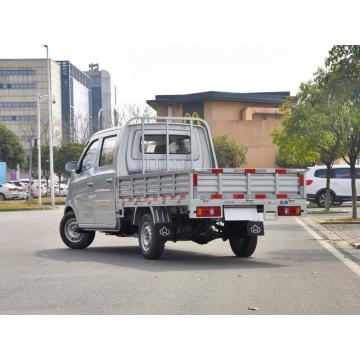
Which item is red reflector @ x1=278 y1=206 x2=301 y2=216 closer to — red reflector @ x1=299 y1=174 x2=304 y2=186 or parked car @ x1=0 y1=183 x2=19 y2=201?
red reflector @ x1=299 y1=174 x2=304 y2=186

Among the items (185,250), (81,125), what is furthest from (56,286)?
(81,125)

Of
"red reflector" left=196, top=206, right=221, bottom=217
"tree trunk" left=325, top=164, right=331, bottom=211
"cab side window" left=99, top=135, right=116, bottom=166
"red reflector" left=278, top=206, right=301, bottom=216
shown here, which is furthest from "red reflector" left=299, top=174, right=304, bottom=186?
"tree trunk" left=325, top=164, right=331, bottom=211

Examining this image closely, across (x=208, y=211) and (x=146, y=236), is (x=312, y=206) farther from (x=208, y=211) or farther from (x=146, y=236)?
(x=208, y=211)

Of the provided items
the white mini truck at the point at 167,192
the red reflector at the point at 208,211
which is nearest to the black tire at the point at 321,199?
the white mini truck at the point at 167,192

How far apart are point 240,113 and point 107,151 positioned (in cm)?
7450

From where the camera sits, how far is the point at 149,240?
13008mm

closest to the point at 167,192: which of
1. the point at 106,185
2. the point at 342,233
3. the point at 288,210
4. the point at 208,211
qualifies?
the point at 208,211

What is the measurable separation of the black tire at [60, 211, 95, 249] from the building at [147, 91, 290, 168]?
2632 inches

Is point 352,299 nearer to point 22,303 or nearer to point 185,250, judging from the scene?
point 22,303

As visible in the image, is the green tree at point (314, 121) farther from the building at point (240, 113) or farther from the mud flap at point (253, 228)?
the building at point (240, 113)

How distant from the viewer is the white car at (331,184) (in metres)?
34.1

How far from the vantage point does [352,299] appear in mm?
8500

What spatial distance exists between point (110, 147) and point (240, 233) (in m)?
3.05

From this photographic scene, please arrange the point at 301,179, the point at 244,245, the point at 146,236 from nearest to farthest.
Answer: the point at 301,179, the point at 146,236, the point at 244,245
